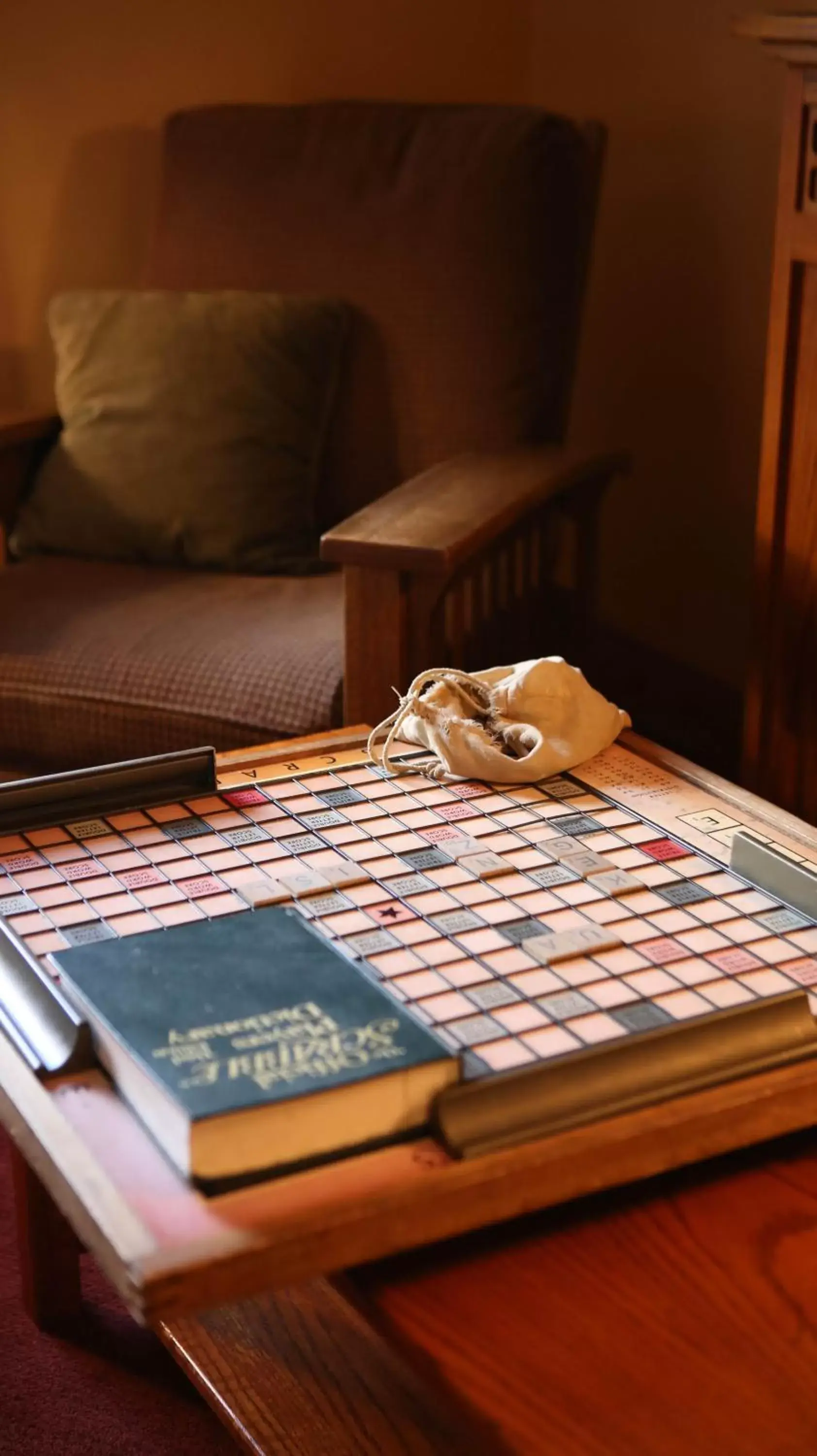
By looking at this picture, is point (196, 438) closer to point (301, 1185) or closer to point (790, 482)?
point (790, 482)

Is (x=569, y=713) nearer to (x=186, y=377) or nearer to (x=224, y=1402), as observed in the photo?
(x=224, y=1402)

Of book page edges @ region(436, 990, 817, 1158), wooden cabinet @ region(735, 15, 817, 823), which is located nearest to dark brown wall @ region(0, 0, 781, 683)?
wooden cabinet @ region(735, 15, 817, 823)

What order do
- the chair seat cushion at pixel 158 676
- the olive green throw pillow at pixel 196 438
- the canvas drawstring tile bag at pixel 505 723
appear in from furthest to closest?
1. the olive green throw pillow at pixel 196 438
2. the chair seat cushion at pixel 158 676
3. the canvas drawstring tile bag at pixel 505 723

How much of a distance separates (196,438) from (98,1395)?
1189 millimetres

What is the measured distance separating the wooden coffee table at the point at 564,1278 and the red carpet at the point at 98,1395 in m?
0.39

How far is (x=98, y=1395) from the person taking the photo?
1.33 m

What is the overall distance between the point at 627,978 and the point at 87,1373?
690 millimetres

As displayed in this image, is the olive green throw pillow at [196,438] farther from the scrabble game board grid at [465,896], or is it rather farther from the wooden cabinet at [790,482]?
the scrabble game board grid at [465,896]

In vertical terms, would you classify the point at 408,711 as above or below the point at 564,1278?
above

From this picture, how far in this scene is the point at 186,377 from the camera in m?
2.10

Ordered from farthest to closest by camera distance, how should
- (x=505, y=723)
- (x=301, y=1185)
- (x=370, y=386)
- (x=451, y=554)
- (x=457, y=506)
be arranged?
(x=370, y=386) → (x=457, y=506) → (x=451, y=554) → (x=505, y=723) → (x=301, y=1185)

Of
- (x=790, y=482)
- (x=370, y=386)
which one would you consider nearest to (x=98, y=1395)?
(x=790, y=482)

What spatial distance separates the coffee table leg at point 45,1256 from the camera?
1.31 m

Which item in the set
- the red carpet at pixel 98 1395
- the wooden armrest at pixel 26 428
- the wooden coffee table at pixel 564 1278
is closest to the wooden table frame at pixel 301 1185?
the wooden coffee table at pixel 564 1278
